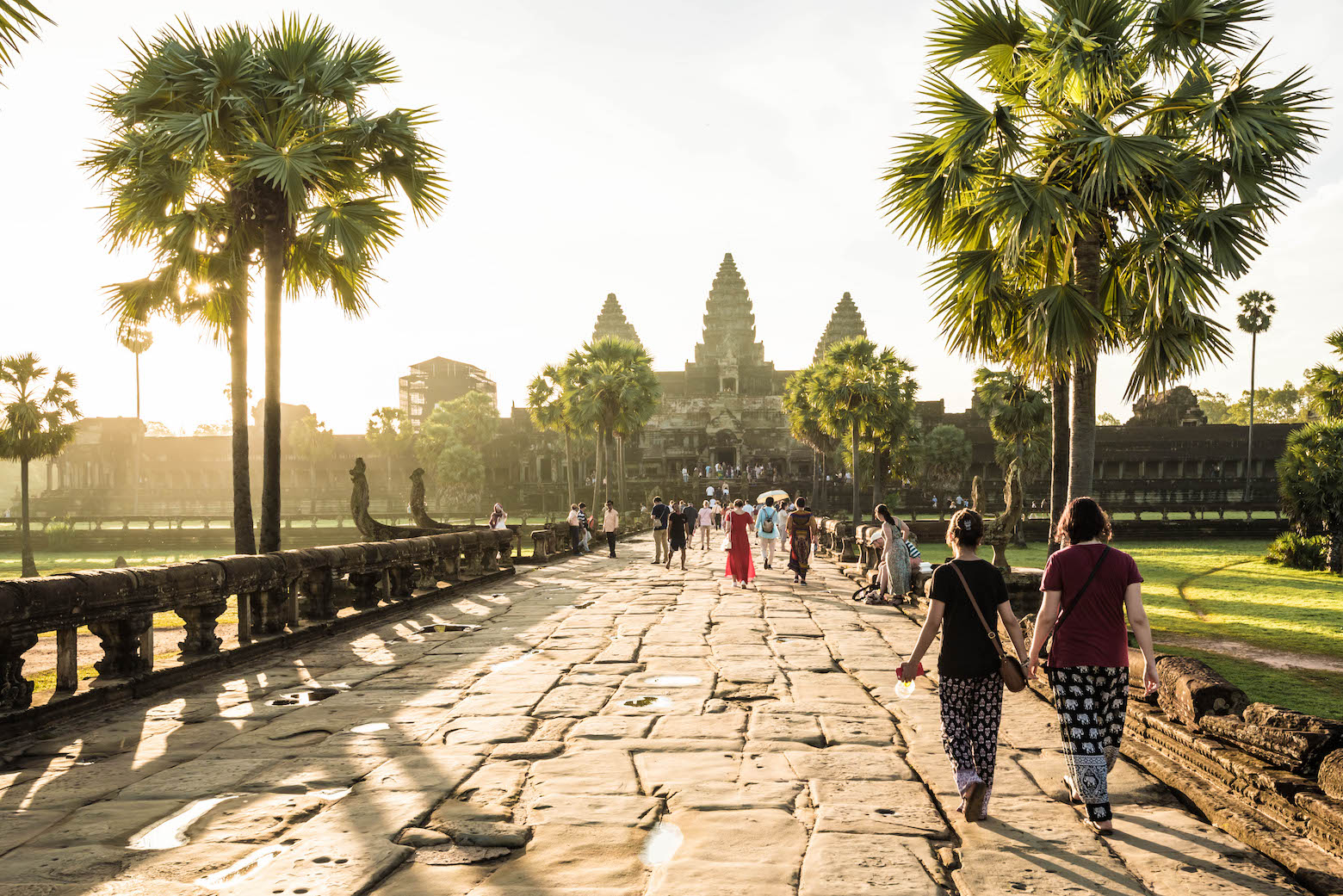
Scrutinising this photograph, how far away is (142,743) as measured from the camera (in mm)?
5230

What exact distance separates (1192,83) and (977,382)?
31915 mm

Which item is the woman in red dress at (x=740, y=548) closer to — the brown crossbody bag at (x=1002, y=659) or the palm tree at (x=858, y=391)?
the brown crossbody bag at (x=1002, y=659)

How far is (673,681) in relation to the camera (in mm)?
6961

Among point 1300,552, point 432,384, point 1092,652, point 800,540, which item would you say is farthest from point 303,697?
point 432,384

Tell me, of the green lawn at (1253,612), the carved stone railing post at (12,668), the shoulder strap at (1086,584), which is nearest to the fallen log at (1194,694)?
the shoulder strap at (1086,584)

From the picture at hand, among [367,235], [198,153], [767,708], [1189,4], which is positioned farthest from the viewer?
[367,235]

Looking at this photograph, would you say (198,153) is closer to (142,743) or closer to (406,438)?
(142,743)

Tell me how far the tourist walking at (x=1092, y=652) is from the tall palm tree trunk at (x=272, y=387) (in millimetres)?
9441

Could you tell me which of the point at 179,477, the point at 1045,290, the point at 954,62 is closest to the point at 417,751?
the point at 1045,290

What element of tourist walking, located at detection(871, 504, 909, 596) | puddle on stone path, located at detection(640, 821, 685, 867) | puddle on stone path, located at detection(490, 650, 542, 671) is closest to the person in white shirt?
tourist walking, located at detection(871, 504, 909, 596)

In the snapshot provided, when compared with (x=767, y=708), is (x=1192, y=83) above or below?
above

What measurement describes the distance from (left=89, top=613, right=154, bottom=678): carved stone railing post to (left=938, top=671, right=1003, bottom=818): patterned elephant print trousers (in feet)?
16.7

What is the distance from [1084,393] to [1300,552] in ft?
62.5

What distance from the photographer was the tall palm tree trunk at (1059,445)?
9.55m
